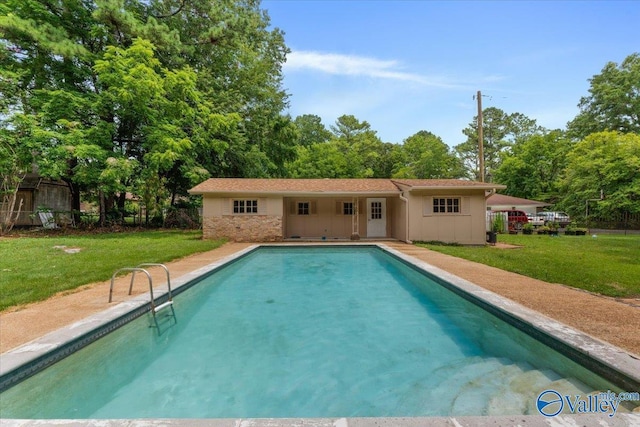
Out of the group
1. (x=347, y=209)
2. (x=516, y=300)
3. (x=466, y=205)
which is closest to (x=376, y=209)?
(x=347, y=209)

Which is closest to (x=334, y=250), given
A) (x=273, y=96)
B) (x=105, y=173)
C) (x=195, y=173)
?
(x=195, y=173)

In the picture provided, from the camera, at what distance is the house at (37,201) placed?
1608 cm

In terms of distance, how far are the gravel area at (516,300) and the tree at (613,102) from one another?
1250 inches

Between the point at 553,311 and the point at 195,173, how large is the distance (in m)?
15.8

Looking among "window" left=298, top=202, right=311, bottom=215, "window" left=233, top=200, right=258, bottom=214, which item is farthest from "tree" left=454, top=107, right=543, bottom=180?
"window" left=233, top=200, right=258, bottom=214

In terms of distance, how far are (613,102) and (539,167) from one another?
9142 millimetres

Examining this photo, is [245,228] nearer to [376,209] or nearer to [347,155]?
[376,209]

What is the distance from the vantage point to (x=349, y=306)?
219 inches

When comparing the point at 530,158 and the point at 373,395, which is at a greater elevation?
the point at 530,158

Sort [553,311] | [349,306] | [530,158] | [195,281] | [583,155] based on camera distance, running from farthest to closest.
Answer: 1. [530,158]
2. [583,155]
3. [195,281]
4. [349,306]
5. [553,311]

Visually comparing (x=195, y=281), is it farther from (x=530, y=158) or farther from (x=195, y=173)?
(x=530, y=158)

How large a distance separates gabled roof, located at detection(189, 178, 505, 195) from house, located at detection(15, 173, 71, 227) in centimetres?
903

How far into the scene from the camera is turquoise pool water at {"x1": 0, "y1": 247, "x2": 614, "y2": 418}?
259cm

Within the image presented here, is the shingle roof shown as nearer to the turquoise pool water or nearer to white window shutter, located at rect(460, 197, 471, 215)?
white window shutter, located at rect(460, 197, 471, 215)
